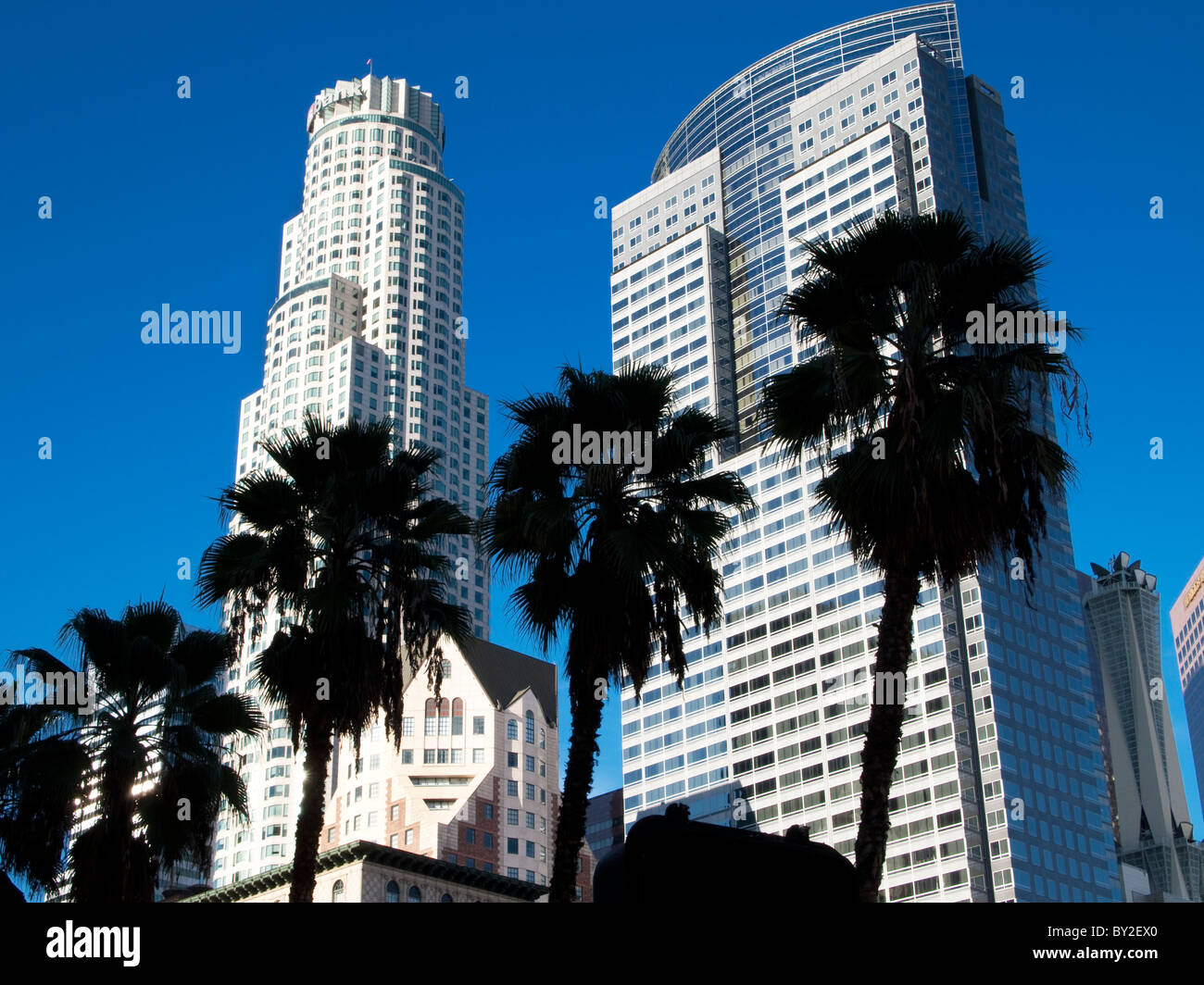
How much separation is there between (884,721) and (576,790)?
19.6 feet

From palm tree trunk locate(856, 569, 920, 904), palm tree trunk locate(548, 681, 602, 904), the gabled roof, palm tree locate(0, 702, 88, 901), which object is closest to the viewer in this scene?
palm tree trunk locate(856, 569, 920, 904)

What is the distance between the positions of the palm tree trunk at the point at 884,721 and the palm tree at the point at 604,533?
3638 millimetres

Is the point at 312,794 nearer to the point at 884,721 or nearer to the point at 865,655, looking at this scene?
the point at 884,721

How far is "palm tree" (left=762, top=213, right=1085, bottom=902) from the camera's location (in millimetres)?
23812

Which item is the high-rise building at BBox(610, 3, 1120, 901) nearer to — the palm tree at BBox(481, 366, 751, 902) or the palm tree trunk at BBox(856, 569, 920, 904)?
the palm tree at BBox(481, 366, 751, 902)

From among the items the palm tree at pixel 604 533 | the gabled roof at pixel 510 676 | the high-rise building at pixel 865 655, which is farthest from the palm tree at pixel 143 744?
the gabled roof at pixel 510 676

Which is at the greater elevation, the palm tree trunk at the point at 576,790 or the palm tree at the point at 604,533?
the palm tree at the point at 604,533

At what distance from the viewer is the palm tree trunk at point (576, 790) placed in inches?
976

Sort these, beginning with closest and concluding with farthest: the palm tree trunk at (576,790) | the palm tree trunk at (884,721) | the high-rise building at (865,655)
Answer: the palm tree trunk at (884,721) → the palm tree trunk at (576,790) → the high-rise building at (865,655)

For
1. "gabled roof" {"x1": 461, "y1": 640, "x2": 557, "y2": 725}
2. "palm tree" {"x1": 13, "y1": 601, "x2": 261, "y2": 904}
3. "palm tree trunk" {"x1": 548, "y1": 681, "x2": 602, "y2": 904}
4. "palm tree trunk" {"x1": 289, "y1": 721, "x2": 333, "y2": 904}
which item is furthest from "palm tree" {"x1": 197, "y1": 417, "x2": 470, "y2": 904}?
"gabled roof" {"x1": 461, "y1": 640, "x2": 557, "y2": 725}

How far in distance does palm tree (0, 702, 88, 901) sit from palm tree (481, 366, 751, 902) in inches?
373

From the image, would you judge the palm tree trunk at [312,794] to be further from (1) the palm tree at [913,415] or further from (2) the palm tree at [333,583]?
(1) the palm tree at [913,415]

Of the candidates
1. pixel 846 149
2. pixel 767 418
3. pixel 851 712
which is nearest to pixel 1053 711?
pixel 851 712
